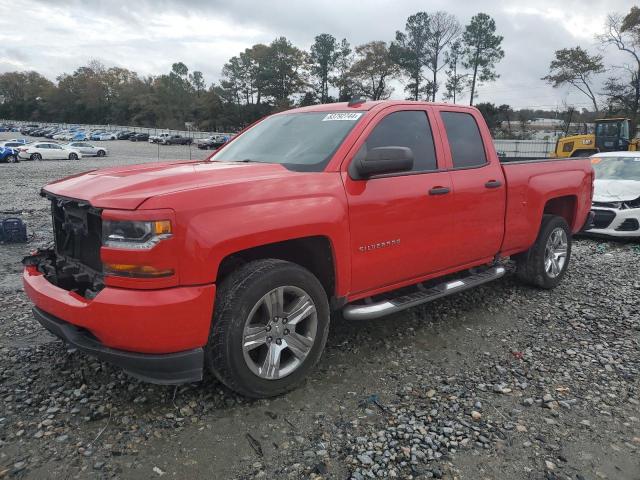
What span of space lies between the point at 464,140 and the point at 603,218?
197 inches

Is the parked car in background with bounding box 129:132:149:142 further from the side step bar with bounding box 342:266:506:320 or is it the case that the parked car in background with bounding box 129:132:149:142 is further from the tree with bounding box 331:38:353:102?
the side step bar with bounding box 342:266:506:320

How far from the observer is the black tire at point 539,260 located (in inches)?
209

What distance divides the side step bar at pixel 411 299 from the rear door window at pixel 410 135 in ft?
3.27

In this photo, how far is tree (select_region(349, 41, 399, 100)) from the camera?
70188mm

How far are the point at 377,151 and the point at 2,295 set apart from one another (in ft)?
14.1

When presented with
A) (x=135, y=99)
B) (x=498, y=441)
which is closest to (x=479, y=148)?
(x=498, y=441)

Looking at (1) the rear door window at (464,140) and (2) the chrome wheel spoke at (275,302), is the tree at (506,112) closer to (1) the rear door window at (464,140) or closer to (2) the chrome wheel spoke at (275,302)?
(1) the rear door window at (464,140)

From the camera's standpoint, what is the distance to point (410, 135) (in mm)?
3996

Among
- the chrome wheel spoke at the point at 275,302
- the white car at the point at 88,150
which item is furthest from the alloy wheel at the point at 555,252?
the white car at the point at 88,150

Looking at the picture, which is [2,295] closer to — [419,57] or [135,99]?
[419,57]

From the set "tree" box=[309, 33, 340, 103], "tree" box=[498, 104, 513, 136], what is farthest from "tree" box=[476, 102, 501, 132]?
"tree" box=[309, 33, 340, 103]

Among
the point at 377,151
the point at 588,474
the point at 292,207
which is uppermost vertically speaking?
the point at 377,151

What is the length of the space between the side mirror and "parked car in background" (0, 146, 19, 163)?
32723mm

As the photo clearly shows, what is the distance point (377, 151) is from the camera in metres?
3.28
